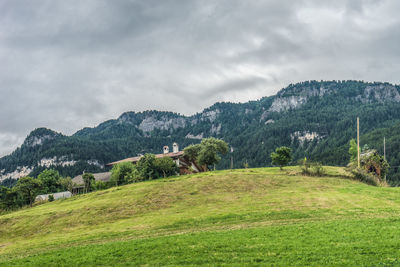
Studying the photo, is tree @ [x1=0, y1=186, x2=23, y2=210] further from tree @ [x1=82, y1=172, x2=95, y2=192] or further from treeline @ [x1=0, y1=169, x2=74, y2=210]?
tree @ [x1=82, y1=172, x2=95, y2=192]

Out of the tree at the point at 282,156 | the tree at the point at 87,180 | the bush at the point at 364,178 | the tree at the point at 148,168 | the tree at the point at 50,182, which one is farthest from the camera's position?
the tree at the point at 50,182

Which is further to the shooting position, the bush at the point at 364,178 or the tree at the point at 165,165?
the tree at the point at 165,165

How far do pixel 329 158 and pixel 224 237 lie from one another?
7423 inches

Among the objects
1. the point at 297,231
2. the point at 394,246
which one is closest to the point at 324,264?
the point at 394,246

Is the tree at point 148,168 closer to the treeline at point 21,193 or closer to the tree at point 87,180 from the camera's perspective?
the tree at point 87,180

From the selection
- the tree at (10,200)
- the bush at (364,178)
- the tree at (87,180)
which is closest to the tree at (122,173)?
the tree at (87,180)

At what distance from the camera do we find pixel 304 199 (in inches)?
1421

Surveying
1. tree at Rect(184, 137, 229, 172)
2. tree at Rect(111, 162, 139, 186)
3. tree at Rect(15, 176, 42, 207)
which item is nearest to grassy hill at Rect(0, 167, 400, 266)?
tree at Rect(184, 137, 229, 172)

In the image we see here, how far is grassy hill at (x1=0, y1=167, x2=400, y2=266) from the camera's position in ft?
53.5

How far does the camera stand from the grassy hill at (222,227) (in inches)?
642

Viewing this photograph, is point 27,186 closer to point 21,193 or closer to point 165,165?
point 21,193

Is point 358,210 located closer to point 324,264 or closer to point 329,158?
point 324,264

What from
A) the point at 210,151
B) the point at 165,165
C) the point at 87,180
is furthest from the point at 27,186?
the point at 210,151

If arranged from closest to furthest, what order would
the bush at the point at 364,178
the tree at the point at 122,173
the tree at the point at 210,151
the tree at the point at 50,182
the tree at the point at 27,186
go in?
the bush at the point at 364,178 → the tree at the point at 27,186 → the tree at the point at 210,151 → the tree at the point at 122,173 → the tree at the point at 50,182
